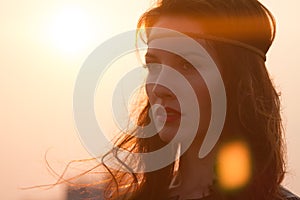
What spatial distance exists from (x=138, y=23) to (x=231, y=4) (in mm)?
360

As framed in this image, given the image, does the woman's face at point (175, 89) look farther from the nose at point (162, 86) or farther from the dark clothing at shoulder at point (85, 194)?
the dark clothing at shoulder at point (85, 194)

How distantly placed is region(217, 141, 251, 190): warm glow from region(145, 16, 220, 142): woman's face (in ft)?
0.32

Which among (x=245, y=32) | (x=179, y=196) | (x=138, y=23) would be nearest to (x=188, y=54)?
(x=245, y=32)

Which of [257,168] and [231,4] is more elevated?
[231,4]

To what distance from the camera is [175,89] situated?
5.56 ft

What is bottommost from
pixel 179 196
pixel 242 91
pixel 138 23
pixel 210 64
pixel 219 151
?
pixel 179 196

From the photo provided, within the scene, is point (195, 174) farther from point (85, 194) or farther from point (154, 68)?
point (85, 194)

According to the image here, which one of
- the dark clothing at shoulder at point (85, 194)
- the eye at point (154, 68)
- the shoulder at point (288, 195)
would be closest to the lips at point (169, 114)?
the eye at point (154, 68)

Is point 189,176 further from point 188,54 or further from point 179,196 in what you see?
point 188,54

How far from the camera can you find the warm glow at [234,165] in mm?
1728

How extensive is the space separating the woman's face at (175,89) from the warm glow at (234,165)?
0.32ft

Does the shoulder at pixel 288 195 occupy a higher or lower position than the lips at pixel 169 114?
lower

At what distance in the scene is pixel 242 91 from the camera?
1793 mm

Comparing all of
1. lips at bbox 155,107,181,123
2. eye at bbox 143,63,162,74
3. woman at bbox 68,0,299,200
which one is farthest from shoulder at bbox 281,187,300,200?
eye at bbox 143,63,162,74
